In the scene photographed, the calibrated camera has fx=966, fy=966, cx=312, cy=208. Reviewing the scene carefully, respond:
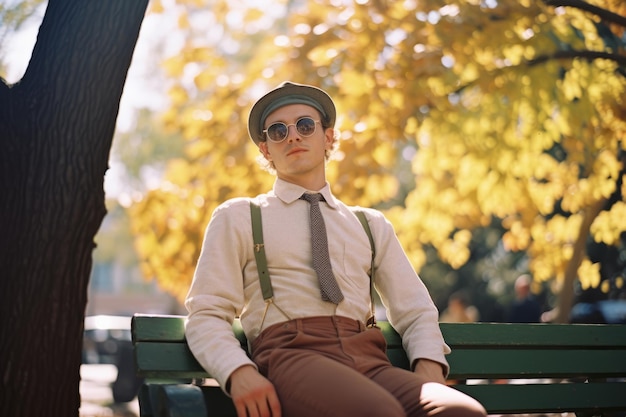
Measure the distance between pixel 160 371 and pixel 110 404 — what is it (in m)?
12.0

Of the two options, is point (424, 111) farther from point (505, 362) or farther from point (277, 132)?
point (277, 132)

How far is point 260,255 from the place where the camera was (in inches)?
148

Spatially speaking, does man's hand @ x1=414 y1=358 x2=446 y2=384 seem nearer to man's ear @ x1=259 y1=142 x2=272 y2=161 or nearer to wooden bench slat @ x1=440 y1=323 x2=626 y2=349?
wooden bench slat @ x1=440 y1=323 x2=626 y2=349

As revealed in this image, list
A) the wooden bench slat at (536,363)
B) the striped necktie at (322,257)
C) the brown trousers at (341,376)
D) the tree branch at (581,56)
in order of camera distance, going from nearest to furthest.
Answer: the brown trousers at (341,376), the striped necktie at (322,257), the wooden bench slat at (536,363), the tree branch at (581,56)

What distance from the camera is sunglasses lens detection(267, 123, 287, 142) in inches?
155

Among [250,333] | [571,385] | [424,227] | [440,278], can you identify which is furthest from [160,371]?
[440,278]

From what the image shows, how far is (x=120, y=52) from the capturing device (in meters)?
4.70

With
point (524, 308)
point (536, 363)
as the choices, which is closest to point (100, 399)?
point (524, 308)

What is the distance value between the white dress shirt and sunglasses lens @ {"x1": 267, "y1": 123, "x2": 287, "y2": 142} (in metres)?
0.19

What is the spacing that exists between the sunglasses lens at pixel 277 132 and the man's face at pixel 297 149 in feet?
0.05

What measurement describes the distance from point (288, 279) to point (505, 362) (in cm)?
133

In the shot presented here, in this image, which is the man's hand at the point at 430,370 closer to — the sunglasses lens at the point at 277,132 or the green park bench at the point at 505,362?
the green park bench at the point at 505,362

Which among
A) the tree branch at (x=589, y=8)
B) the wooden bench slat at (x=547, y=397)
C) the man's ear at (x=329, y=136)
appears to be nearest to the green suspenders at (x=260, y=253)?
the man's ear at (x=329, y=136)

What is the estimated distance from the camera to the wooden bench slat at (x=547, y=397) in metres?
4.40
